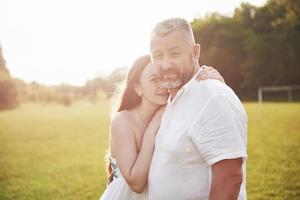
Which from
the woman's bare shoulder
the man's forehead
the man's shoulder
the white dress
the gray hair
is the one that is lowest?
the white dress

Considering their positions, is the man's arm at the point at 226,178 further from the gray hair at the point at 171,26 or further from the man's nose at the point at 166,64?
the gray hair at the point at 171,26

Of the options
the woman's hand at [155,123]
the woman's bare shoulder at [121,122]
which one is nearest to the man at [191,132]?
the woman's hand at [155,123]

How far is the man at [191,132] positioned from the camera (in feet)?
7.41

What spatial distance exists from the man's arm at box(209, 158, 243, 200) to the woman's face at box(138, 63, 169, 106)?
53.9 inches

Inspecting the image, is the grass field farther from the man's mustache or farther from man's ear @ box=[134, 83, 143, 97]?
the man's mustache

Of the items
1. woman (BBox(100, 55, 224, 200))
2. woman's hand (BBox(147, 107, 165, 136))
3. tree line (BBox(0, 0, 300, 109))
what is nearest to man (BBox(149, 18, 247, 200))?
woman (BBox(100, 55, 224, 200))

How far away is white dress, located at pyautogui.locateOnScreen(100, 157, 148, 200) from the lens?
3.16 meters

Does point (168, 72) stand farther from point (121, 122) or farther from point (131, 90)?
point (131, 90)

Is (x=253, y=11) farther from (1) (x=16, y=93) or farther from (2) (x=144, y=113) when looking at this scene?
(2) (x=144, y=113)

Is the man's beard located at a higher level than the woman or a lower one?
higher

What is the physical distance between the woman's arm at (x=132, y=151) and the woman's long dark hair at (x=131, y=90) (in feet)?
0.83

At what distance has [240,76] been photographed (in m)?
60.4

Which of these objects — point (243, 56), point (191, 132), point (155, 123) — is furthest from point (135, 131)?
point (243, 56)

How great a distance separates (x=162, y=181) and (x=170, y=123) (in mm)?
339
